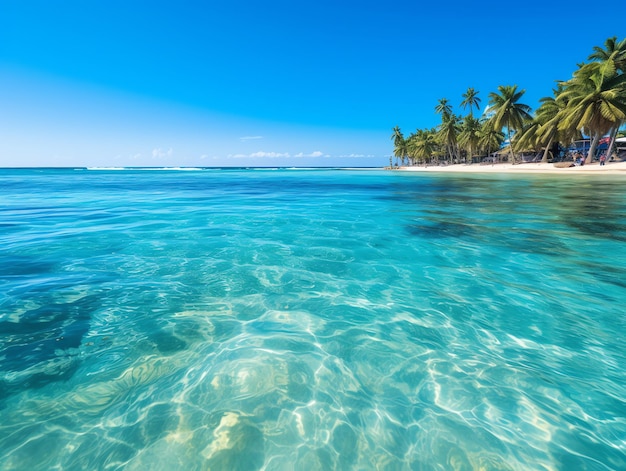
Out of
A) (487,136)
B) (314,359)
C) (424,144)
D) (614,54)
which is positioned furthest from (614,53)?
(314,359)

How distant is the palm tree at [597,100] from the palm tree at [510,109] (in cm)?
1269

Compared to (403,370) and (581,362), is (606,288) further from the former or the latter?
(403,370)

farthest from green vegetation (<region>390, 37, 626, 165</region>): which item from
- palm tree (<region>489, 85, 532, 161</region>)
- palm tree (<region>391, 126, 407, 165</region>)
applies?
palm tree (<region>391, 126, 407, 165</region>)

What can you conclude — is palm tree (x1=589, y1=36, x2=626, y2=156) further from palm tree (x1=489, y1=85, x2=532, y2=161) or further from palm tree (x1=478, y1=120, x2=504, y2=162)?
palm tree (x1=478, y1=120, x2=504, y2=162)

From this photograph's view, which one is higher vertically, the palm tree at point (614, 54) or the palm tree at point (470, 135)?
the palm tree at point (614, 54)

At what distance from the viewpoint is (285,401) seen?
300 cm

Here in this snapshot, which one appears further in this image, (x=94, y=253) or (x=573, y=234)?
(x=573, y=234)

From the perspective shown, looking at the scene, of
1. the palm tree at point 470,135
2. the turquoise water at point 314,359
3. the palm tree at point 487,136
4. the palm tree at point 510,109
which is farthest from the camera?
the palm tree at point 470,135

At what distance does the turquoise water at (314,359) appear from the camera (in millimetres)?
2531

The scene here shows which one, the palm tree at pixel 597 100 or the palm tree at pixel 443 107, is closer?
the palm tree at pixel 597 100

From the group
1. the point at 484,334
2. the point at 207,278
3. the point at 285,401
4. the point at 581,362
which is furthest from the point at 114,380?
the point at 581,362

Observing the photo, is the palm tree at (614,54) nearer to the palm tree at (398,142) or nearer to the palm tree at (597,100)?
the palm tree at (597,100)

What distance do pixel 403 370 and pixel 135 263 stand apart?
635 centimetres

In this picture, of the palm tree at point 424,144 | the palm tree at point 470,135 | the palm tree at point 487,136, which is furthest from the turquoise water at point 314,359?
the palm tree at point 424,144
